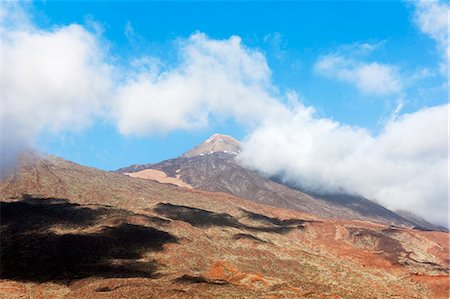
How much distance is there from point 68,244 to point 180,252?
50.8 ft

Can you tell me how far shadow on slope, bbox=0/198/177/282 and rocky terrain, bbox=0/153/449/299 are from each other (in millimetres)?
142

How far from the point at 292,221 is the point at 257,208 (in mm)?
16467

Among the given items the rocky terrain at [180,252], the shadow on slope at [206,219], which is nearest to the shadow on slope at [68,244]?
the rocky terrain at [180,252]

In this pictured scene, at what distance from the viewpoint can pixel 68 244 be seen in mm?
60719

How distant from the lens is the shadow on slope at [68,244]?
50.7 meters

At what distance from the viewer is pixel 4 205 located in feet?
259

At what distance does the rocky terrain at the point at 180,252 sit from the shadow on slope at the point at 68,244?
14cm

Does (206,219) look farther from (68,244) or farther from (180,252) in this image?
(68,244)

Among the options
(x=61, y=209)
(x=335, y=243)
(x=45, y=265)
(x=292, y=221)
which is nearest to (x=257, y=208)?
(x=292, y=221)

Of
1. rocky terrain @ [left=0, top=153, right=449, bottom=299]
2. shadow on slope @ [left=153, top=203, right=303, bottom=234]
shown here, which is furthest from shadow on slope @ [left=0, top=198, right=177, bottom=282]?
shadow on slope @ [left=153, top=203, right=303, bottom=234]

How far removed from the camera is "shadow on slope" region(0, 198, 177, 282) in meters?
50.7

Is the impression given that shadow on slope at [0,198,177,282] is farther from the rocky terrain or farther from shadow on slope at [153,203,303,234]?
shadow on slope at [153,203,303,234]

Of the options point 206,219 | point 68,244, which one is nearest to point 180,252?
point 68,244

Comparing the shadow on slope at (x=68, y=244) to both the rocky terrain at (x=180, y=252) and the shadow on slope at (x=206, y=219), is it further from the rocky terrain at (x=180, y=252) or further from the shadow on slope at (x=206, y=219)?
the shadow on slope at (x=206, y=219)
